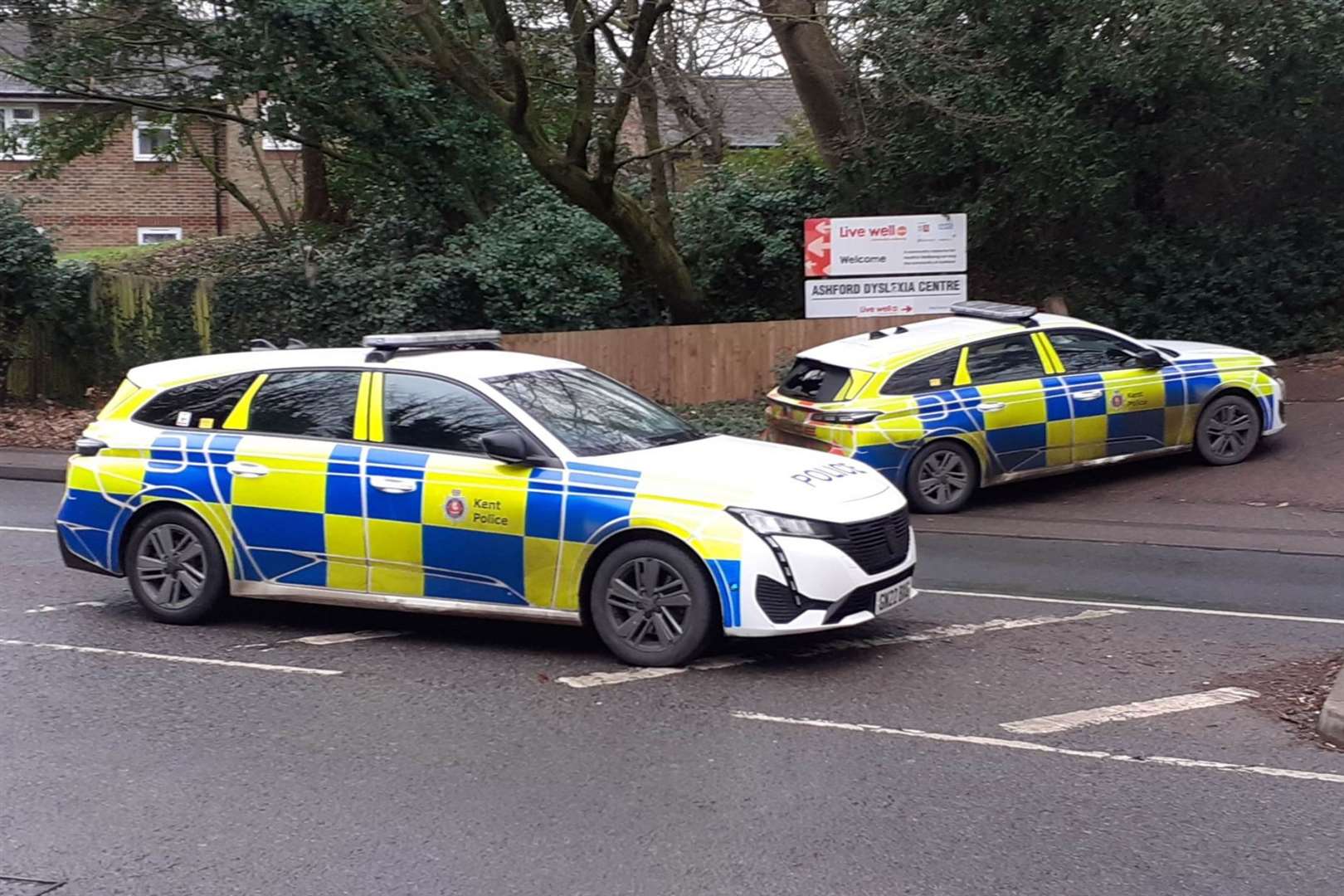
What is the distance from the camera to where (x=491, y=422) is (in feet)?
25.3

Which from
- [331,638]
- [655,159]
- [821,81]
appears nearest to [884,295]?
[821,81]

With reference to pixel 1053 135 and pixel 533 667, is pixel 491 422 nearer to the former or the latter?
pixel 533 667

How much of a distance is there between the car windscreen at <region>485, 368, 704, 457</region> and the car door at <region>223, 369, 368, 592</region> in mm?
947

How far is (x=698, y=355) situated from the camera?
1884 cm

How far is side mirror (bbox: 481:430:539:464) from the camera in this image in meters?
7.39

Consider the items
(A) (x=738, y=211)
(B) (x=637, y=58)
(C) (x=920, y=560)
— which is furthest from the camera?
(A) (x=738, y=211)

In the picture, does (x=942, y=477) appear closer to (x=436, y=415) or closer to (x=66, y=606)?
(x=436, y=415)

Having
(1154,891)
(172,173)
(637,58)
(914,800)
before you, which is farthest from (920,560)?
(172,173)

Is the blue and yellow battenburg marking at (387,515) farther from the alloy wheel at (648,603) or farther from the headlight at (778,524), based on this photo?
the alloy wheel at (648,603)

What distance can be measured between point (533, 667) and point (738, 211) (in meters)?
14.2

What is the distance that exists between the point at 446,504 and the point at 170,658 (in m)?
1.75

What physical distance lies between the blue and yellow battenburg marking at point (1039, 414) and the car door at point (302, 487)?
215 inches

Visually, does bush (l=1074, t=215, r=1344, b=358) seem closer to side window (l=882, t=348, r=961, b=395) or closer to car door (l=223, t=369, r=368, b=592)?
side window (l=882, t=348, r=961, b=395)

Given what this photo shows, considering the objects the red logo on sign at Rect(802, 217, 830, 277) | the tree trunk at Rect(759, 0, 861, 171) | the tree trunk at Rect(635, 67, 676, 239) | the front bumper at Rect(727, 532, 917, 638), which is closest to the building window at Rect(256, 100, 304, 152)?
the tree trunk at Rect(635, 67, 676, 239)
